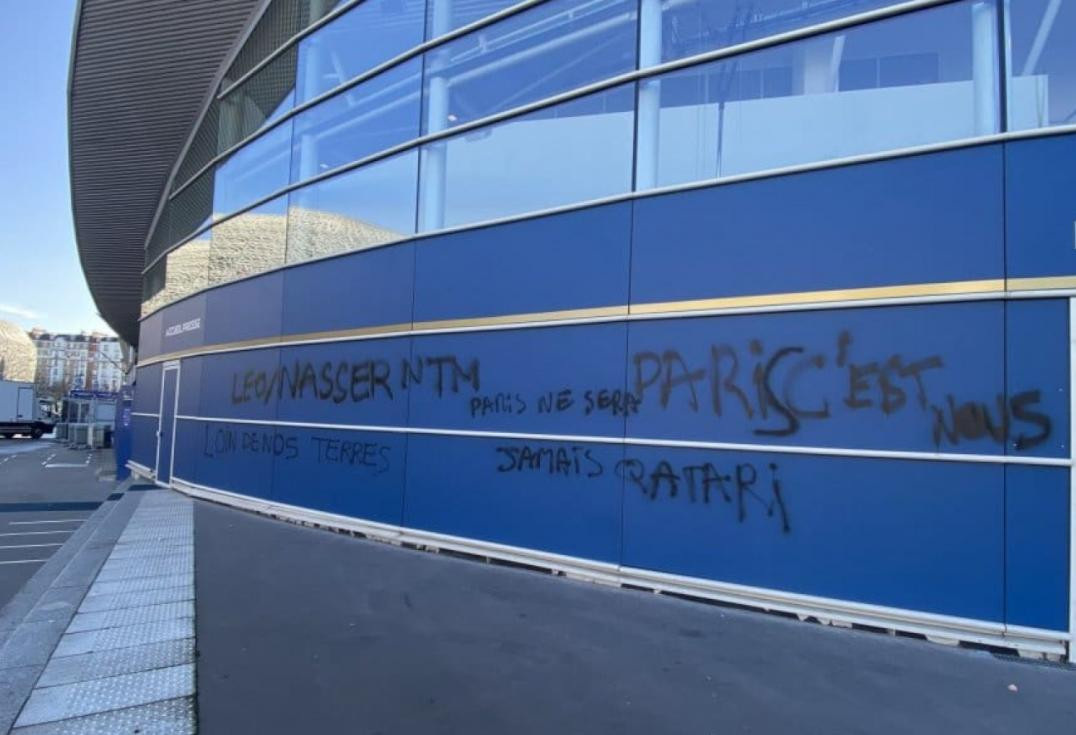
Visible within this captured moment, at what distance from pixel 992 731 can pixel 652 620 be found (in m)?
2.25

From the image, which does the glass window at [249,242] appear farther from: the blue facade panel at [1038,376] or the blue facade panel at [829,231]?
the blue facade panel at [1038,376]

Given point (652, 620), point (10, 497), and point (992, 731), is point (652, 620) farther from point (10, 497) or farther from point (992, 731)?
point (10, 497)

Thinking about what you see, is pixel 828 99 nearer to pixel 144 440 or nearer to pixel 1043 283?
pixel 1043 283

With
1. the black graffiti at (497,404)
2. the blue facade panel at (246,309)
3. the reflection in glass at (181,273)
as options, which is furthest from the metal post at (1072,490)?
the reflection in glass at (181,273)

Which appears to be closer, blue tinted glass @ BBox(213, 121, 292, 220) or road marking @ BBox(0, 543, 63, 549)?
road marking @ BBox(0, 543, 63, 549)

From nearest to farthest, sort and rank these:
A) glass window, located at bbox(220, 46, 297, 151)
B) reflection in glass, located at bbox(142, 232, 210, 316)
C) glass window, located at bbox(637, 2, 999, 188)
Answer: glass window, located at bbox(637, 2, 999, 188) → glass window, located at bbox(220, 46, 297, 151) → reflection in glass, located at bbox(142, 232, 210, 316)

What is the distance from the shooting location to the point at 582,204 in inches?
261

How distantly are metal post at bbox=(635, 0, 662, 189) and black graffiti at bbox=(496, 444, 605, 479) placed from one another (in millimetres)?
2617

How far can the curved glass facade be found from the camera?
523 cm

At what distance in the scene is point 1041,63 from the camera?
4984 mm

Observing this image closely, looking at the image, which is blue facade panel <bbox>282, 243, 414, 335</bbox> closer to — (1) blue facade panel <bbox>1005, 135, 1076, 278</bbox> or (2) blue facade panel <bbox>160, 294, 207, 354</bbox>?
(2) blue facade panel <bbox>160, 294, 207, 354</bbox>

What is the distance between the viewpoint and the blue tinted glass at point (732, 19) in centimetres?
580

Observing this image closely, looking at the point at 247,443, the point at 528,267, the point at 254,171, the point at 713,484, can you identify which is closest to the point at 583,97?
the point at 528,267

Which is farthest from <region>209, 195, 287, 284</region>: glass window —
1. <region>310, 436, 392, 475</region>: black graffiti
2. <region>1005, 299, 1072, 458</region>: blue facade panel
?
<region>1005, 299, 1072, 458</region>: blue facade panel
